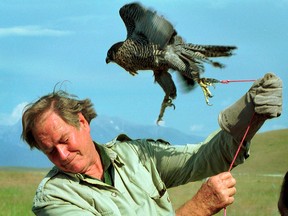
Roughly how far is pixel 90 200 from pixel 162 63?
867 millimetres

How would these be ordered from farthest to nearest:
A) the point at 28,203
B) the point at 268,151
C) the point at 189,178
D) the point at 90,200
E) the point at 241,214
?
the point at 268,151
the point at 28,203
the point at 241,214
the point at 189,178
the point at 90,200

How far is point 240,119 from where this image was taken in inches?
147

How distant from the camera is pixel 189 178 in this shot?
4.25 metres

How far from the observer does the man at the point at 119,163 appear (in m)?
3.75

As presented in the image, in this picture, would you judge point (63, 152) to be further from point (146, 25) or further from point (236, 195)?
point (236, 195)

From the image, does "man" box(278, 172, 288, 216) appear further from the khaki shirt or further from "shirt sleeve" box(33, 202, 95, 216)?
"shirt sleeve" box(33, 202, 95, 216)

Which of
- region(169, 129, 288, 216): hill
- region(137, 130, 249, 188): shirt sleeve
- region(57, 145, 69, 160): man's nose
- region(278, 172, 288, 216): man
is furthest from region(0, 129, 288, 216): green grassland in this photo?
region(57, 145, 69, 160): man's nose

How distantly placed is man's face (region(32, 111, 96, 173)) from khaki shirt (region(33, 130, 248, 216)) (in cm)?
9

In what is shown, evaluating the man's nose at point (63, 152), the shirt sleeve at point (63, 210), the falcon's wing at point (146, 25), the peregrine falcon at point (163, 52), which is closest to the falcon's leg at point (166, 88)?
the peregrine falcon at point (163, 52)

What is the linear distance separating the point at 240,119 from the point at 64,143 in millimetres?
957

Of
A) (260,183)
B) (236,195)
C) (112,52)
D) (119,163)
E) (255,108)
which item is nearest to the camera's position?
(255,108)

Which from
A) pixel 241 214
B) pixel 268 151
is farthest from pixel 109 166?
pixel 268 151

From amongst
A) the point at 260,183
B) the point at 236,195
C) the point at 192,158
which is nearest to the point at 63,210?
the point at 192,158

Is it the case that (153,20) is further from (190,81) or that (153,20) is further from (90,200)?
(90,200)
